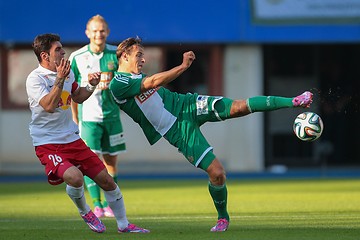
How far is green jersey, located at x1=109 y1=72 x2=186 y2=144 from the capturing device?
10.3 meters

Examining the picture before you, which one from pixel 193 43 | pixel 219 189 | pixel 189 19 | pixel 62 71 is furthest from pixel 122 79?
pixel 193 43

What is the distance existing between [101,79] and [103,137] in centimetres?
80

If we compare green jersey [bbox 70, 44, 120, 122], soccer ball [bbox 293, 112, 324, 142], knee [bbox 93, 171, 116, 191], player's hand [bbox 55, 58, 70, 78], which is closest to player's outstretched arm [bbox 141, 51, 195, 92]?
player's hand [bbox 55, 58, 70, 78]

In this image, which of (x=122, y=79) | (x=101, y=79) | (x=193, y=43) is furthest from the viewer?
(x=193, y=43)

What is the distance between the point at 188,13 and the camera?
23.1 m

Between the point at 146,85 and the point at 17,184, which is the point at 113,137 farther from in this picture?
the point at 17,184

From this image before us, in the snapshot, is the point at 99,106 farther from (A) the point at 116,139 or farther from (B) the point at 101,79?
(A) the point at 116,139

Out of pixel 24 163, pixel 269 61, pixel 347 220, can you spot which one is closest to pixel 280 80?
pixel 269 61

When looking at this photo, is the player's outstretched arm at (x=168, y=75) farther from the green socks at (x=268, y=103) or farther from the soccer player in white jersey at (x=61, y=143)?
the green socks at (x=268, y=103)

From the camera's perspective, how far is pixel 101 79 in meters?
13.0

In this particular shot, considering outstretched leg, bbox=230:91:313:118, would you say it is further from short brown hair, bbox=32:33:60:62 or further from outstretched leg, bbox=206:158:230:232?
short brown hair, bbox=32:33:60:62

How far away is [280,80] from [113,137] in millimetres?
12428

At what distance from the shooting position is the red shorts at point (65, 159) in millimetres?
10094

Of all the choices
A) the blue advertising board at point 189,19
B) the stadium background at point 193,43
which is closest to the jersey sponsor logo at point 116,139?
the stadium background at point 193,43
